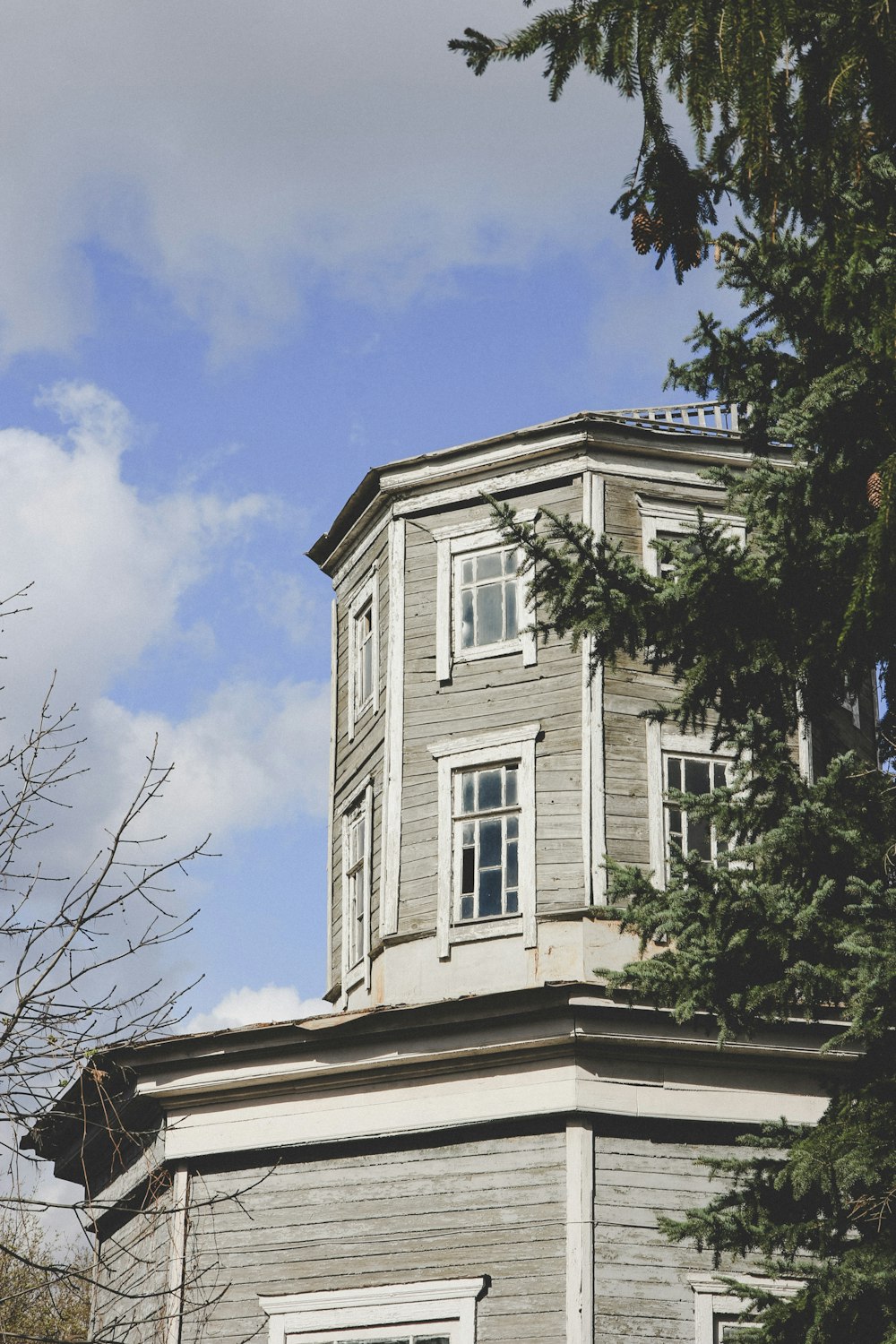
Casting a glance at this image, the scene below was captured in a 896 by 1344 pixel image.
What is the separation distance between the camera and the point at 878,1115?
8906 mm

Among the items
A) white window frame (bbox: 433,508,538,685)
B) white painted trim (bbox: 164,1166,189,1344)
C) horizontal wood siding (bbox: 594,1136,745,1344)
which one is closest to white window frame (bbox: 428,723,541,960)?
white window frame (bbox: 433,508,538,685)

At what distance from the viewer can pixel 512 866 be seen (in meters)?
17.5

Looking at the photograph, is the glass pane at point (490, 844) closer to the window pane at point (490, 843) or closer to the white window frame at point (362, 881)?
the window pane at point (490, 843)

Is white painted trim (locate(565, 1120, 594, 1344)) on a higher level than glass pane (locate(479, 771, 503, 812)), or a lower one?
lower

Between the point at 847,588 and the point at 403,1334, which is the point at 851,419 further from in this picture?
the point at 403,1334

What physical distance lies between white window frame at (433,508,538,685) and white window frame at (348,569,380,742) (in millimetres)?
1059

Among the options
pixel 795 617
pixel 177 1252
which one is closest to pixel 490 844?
pixel 177 1252

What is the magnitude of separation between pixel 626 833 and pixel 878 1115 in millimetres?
8386

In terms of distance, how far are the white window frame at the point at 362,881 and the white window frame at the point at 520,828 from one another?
1194 millimetres

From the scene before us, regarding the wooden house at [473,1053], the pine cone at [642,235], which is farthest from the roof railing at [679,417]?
the pine cone at [642,235]

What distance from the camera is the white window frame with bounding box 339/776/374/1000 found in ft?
61.0

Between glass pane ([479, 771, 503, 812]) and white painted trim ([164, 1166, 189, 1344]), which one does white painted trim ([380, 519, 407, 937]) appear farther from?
white painted trim ([164, 1166, 189, 1344])

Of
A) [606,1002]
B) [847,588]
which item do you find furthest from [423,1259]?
[847,588]

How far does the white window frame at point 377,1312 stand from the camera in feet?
46.8
